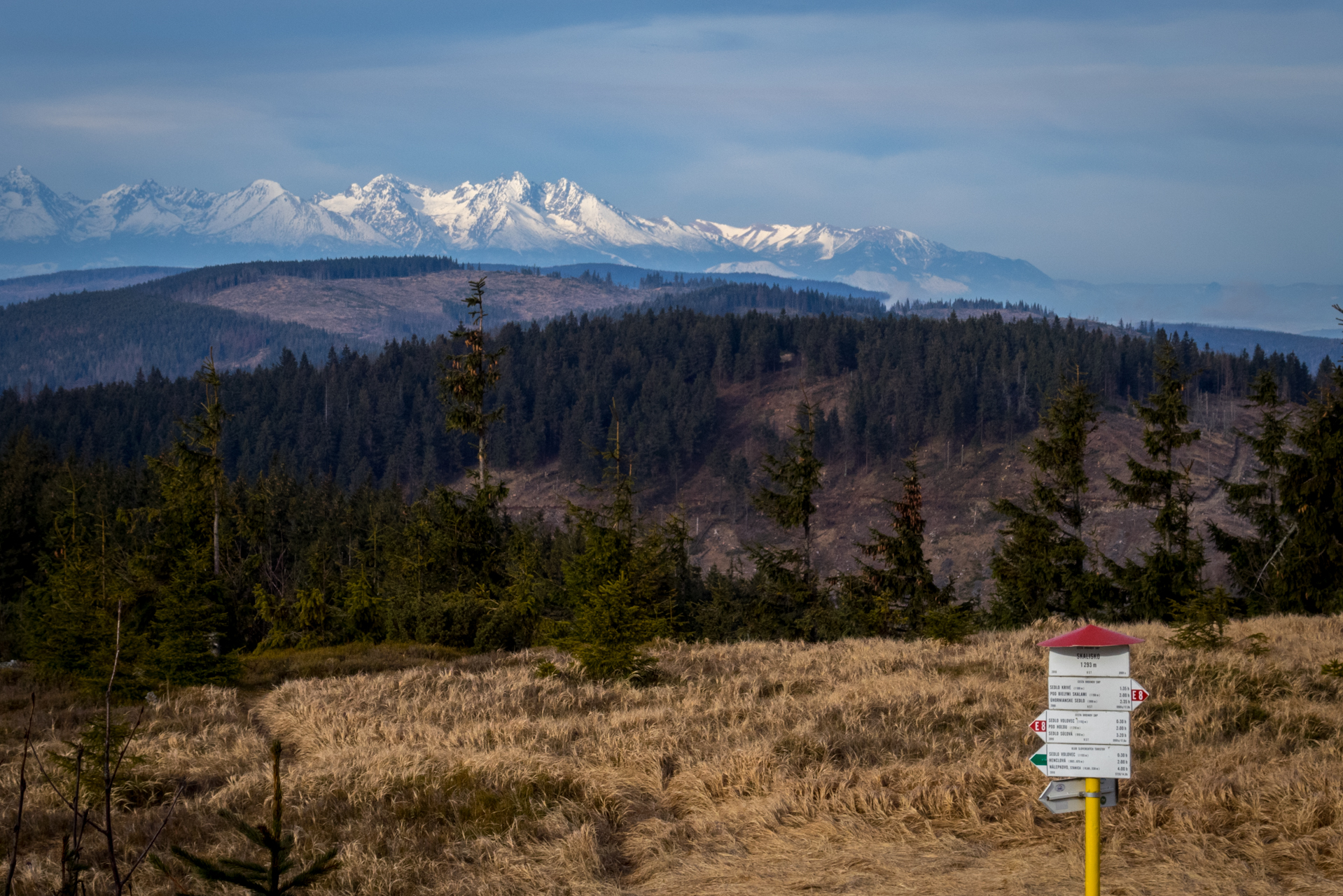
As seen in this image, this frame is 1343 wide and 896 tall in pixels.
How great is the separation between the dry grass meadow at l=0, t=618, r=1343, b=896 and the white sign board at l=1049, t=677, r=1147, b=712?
2.43 metres

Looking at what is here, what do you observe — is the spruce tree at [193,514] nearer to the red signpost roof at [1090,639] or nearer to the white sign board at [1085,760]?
the white sign board at [1085,760]

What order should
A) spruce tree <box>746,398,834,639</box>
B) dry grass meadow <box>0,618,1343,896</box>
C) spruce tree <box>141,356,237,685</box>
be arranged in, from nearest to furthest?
1. dry grass meadow <box>0,618,1343,896</box>
2. spruce tree <box>141,356,237,685</box>
3. spruce tree <box>746,398,834,639</box>

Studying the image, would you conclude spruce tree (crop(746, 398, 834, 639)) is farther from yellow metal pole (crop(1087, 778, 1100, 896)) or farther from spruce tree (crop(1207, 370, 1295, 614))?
yellow metal pole (crop(1087, 778, 1100, 896))

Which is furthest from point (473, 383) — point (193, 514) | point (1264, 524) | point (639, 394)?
point (639, 394)

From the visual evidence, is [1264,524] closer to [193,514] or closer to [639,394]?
[193,514]

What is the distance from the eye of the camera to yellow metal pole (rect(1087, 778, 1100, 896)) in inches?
213

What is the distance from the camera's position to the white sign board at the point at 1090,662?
5.31m

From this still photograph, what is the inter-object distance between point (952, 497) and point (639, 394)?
200 feet

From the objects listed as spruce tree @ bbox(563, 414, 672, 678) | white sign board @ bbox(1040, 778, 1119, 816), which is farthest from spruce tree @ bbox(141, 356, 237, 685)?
white sign board @ bbox(1040, 778, 1119, 816)

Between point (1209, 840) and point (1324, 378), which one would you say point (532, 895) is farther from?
point (1324, 378)

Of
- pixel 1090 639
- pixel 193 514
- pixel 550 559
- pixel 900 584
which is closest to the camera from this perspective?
pixel 1090 639

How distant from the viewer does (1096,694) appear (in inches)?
210

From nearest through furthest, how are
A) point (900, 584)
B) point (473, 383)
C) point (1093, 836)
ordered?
point (1093, 836)
point (473, 383)
point (900, 584)

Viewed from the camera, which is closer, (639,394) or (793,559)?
(793,559)
